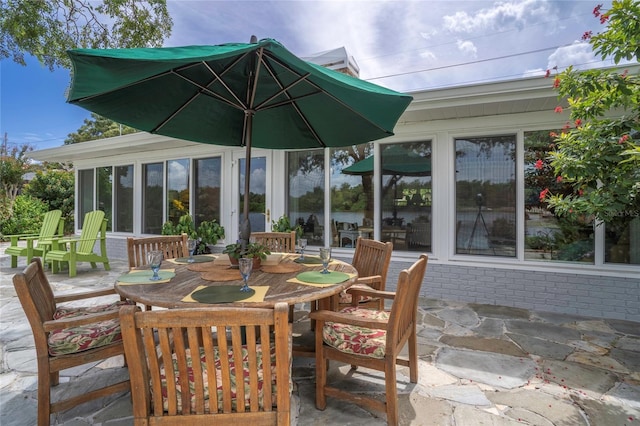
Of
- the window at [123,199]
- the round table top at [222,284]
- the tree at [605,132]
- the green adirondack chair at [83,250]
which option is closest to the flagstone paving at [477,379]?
the round table top at [222,284]

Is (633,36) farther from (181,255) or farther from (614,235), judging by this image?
(181,255)

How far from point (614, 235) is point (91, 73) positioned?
16.1 ft

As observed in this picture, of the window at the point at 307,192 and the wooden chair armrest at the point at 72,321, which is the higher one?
the window at the point at 307,192

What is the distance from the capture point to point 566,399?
6.50 feet

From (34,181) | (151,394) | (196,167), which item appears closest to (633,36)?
(151,394)

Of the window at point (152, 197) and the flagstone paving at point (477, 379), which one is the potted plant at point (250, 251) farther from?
the window at point (152, 197)

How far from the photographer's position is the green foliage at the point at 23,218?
32.4 ft

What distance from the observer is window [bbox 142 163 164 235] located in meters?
6.58

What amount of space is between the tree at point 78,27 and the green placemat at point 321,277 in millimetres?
5491

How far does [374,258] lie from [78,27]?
6.50 meters

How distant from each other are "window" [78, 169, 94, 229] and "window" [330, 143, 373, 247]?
20.3ft

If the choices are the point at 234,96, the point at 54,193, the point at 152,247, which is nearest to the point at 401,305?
the point at 234,96

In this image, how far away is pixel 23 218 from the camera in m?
10.1

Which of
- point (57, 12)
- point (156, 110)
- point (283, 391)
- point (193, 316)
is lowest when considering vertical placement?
point (283, 391)
